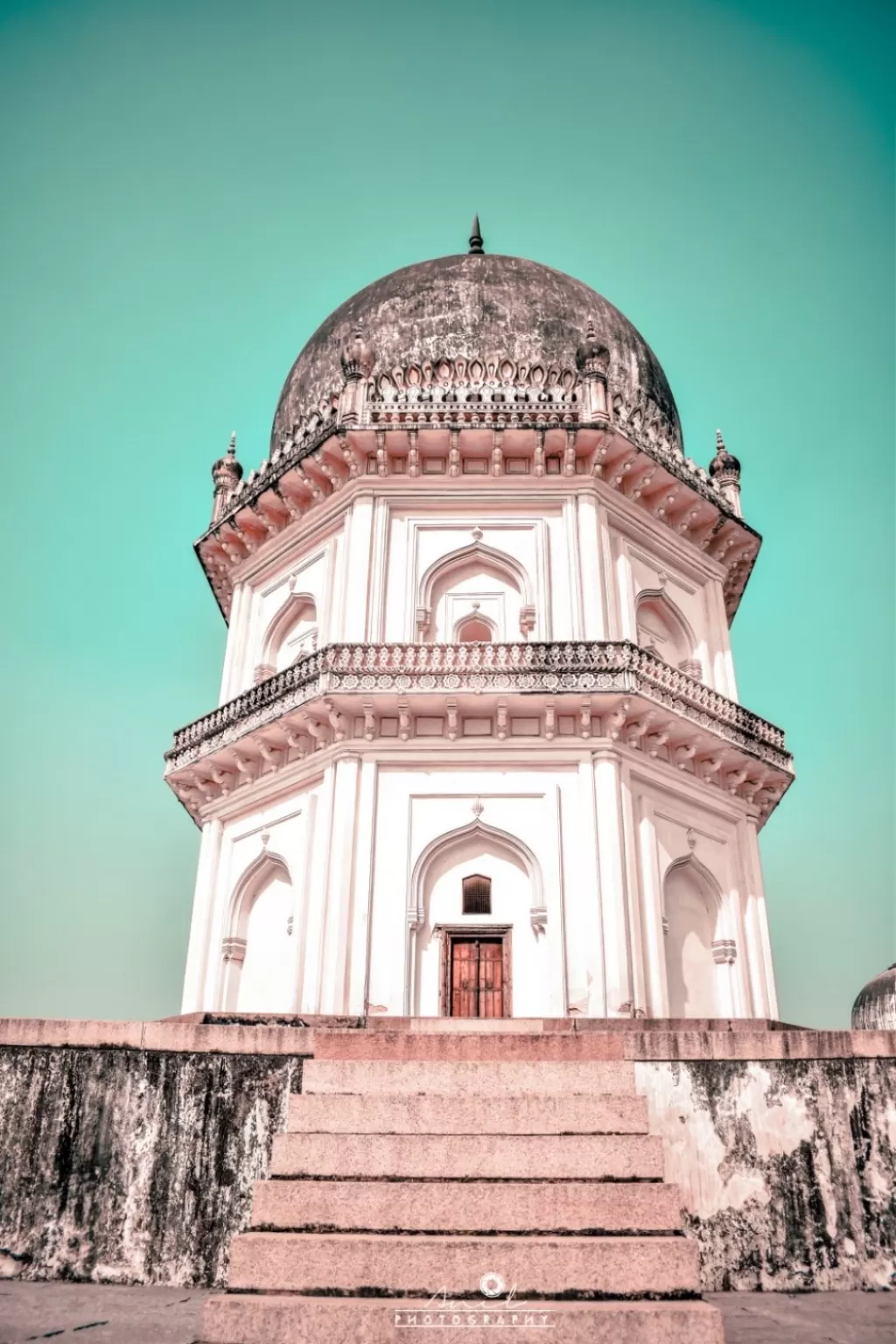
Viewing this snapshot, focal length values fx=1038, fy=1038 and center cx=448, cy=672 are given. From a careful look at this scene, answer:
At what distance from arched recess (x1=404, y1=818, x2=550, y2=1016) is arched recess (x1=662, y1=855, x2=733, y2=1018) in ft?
6.92

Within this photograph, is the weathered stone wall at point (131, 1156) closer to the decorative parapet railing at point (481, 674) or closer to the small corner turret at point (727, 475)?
the decorative parapet railing at point (481, 674)

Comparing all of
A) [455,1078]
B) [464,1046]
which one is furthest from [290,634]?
[455,1078]

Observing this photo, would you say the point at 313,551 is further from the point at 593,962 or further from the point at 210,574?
the point at 593,962

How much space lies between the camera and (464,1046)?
7.60 m

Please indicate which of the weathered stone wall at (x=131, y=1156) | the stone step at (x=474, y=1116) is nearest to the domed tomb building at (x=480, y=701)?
the weathered stone wall at (x=131, y=1156)

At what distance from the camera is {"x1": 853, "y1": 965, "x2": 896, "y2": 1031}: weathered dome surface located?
3086cm

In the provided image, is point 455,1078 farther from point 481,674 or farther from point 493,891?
point 481,674

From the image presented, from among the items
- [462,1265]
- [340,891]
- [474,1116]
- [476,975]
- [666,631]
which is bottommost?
[462,1265]

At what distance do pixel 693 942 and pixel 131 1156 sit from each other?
1151cm

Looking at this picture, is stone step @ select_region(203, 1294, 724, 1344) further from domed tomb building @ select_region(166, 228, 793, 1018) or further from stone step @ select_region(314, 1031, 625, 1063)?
domed tomb building @ select_region(166, 228, 793, 1018)

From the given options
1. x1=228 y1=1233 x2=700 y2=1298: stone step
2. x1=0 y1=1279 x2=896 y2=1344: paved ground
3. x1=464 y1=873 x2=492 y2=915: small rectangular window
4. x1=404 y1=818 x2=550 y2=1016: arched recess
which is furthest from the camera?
x1=464 y1=873 x2=492 y2=915: small rectangular window

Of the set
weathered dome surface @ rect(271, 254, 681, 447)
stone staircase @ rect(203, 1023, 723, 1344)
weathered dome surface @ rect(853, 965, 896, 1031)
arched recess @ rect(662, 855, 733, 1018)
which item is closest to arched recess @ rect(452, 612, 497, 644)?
arched recess @ rect(662, 855, 733, 1018)

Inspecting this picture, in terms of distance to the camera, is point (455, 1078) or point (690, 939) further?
point (690, 939)

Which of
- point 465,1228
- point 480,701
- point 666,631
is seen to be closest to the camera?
point 465,1228
